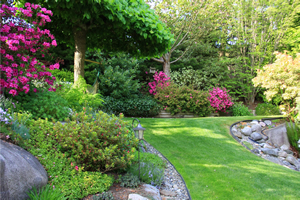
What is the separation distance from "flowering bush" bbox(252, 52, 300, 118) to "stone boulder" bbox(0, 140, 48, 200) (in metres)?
9.54

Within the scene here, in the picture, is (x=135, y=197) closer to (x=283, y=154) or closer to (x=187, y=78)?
(x=283, y=154)

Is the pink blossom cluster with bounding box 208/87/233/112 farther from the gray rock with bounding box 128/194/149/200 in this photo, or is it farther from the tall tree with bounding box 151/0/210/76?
the gray rock with bounding box 128/194/149/200

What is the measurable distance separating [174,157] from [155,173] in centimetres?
130

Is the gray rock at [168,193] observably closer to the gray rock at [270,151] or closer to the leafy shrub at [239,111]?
the gray rock at [270,151]

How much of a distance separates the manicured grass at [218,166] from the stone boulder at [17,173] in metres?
2.36

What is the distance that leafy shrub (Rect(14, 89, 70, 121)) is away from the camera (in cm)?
389

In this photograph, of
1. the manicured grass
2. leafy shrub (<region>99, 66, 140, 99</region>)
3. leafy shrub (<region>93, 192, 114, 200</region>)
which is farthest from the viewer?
leafy shrub (<region>99, 66, 140, 99</region>)

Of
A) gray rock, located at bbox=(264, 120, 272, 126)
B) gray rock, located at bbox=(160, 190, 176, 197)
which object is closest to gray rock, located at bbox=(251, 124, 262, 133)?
gray rock, located at bbox=(264, 120, 272, 126)

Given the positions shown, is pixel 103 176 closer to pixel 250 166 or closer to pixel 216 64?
pixel 250 166

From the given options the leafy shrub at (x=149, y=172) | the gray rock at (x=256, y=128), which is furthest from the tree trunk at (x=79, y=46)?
the gray rock at (x=256, y=128)

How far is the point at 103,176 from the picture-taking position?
2863 millimetres

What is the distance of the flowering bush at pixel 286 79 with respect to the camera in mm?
8500

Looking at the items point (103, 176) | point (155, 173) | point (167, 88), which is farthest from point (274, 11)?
point (103, 176)

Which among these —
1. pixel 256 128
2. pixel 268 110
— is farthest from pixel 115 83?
pixel 268 110
